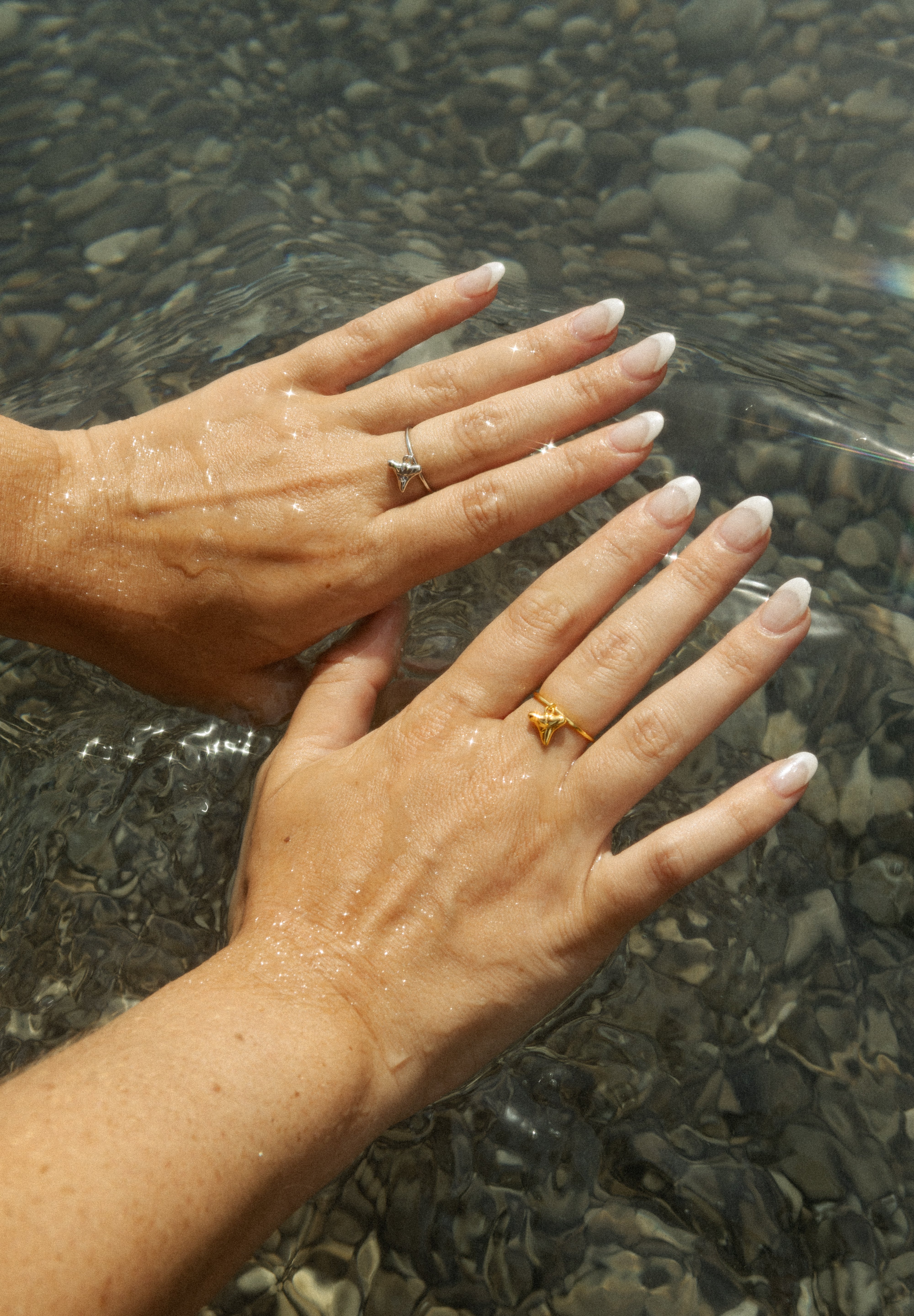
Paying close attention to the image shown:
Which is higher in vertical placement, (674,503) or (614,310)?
(614,310)

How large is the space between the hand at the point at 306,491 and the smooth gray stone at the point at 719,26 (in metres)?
1.10

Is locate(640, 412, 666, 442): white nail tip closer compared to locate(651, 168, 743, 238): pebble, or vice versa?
locate(640, 412, 666, 442): white nail tip

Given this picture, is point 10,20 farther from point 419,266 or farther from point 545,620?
point 545,620

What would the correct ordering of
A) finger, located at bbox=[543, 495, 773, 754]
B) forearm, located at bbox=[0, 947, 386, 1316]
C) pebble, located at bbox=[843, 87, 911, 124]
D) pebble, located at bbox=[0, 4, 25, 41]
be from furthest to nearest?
pebble, located at bbox=[0, 4, 25, 41], pebble, located at bbox=[843, 87, 911, 124], finger, located at bbox=[543, 495, 773, 754], forearm, located at bbox=[0, 947, 386, 1316]

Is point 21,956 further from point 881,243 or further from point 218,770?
point 881,243

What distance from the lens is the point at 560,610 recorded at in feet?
4.99

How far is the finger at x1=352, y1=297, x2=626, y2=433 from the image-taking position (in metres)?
1.71

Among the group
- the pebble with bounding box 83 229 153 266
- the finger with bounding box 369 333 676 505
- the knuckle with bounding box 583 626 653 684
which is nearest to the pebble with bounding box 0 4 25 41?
the pebble with bounding box 83 229 153 266

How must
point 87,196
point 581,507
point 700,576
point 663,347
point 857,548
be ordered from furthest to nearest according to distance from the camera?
point 87,196 < point 581,507 < point 857,548 < point 663,347 < point 700,576

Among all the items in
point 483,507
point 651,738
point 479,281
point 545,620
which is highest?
point 479,281

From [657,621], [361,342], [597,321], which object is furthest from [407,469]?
[657,621]

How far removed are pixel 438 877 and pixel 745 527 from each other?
27.2 inches

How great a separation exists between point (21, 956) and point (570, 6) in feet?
8.28

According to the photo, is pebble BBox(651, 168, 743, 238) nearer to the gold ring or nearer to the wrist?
the gold ring
